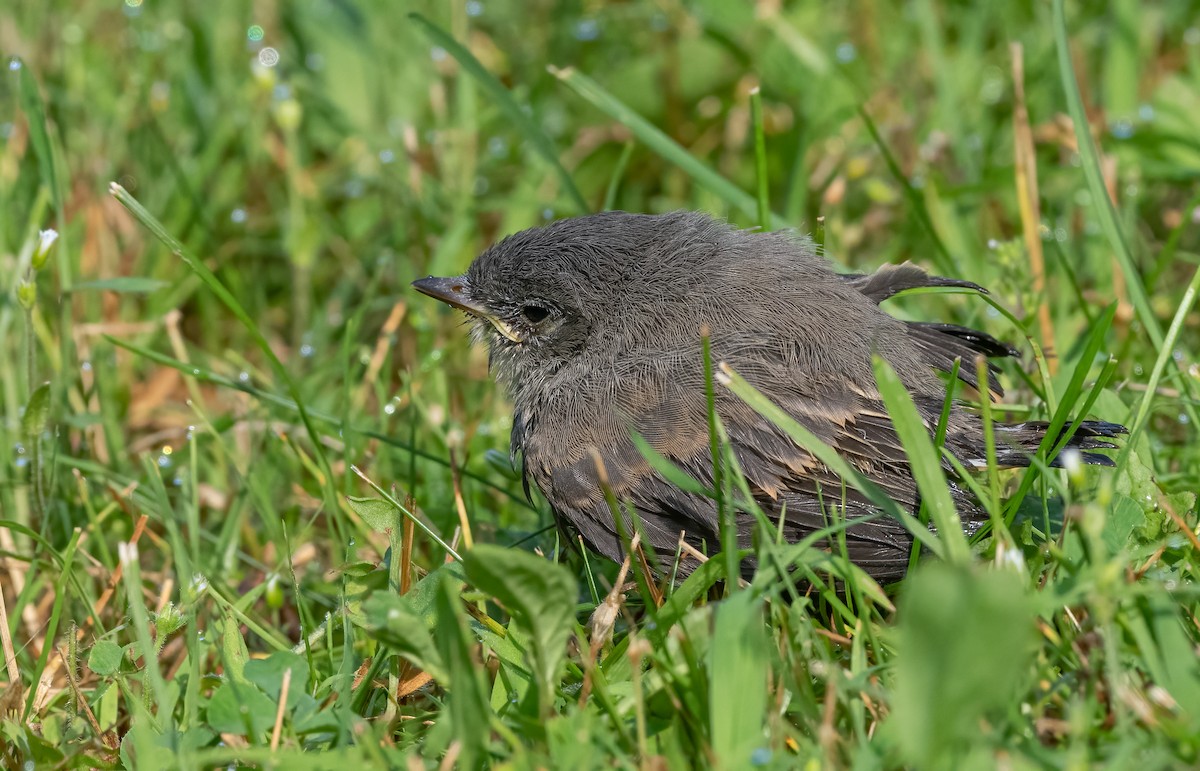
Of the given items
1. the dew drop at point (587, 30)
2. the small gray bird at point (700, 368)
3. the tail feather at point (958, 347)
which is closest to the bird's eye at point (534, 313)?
the small gray bird at point (700, 368)

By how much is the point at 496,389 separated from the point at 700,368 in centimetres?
136

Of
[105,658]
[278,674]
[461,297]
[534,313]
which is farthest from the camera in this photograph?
[461,297]

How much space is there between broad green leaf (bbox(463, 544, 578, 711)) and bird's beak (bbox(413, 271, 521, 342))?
130 centimetres

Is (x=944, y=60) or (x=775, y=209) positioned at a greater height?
(x=944, y=60)

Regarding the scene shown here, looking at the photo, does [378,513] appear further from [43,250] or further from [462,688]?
[43,250]

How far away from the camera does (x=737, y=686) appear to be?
2162 mm

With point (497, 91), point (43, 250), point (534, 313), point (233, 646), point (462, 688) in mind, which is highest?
point (497, 91)

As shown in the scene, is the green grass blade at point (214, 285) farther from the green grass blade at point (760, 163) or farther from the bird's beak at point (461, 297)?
the green grass blade at point (760, 163)

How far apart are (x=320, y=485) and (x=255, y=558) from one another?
11.0 inches

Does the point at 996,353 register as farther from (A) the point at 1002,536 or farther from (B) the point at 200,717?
(B) the point at 200,717

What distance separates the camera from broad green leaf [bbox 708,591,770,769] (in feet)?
6.96

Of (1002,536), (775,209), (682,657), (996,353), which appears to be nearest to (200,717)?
(682,657)

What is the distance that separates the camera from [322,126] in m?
5.54

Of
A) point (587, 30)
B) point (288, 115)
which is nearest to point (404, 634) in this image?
point (288, 115)
